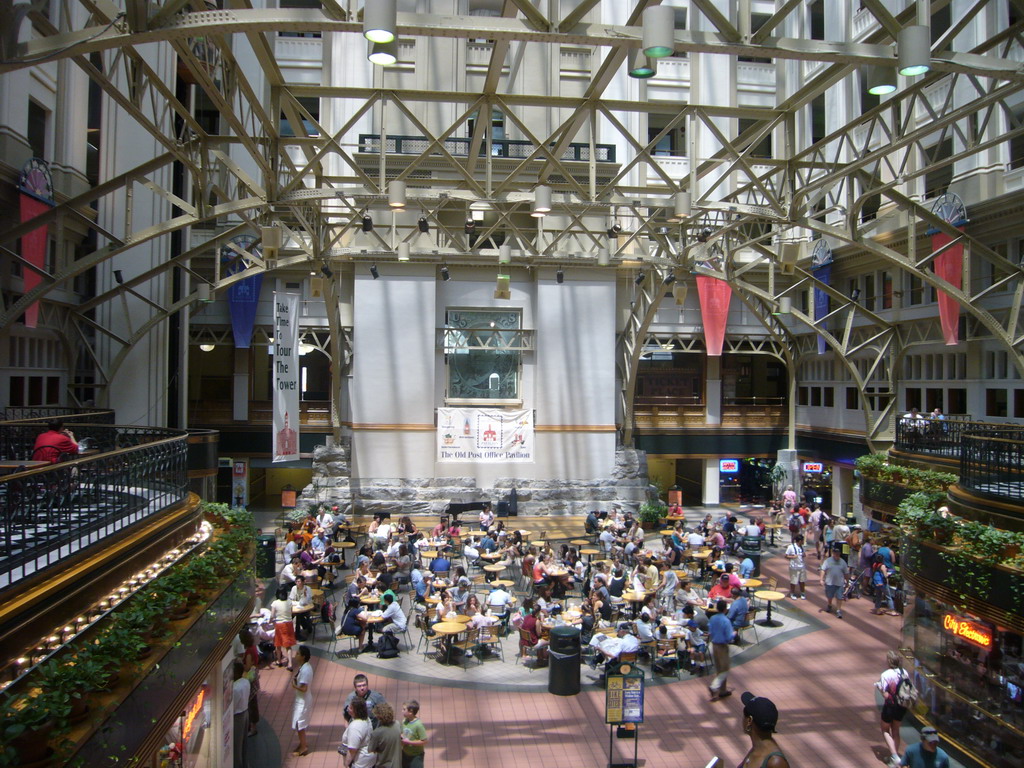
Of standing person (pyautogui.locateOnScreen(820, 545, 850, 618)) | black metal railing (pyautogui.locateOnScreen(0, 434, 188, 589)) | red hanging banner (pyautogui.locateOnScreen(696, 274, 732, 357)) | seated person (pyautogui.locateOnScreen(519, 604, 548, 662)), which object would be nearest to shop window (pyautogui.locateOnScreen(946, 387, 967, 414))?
red hanging banner (pyautogui.locateOnScreen(696, 274, 732, 357))

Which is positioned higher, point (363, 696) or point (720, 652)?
point (363, 696)

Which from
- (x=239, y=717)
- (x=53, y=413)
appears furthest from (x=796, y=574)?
(x=53, y=413)

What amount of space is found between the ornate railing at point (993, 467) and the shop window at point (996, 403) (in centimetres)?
1020

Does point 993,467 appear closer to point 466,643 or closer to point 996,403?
point 466,643

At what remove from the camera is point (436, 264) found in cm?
2558

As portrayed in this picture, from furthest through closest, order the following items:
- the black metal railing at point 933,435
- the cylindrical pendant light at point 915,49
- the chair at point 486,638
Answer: the black metal railing at point 933,435
the chair at point 486,638
the cylindrical pendant light at point 915,49

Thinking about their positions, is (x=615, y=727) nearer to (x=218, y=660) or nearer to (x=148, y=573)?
(x=218, y=660)

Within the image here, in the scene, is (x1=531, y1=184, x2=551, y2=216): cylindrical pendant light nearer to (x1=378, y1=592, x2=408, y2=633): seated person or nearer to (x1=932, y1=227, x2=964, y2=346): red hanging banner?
(x1=378, y1=592, x2=408, y2=633): seated person

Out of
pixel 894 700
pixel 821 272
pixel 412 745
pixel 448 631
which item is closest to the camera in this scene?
pixel 412 745

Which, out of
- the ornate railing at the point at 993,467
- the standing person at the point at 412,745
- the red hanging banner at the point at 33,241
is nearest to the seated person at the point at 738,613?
the ornate railing at the point at 993,467

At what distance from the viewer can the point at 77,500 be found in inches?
269

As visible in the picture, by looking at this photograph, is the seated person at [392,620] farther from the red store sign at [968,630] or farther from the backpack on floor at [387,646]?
the red store sign at [968,630]

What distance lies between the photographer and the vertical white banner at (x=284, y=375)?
18625 millimetres

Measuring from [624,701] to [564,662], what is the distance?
232 cm
